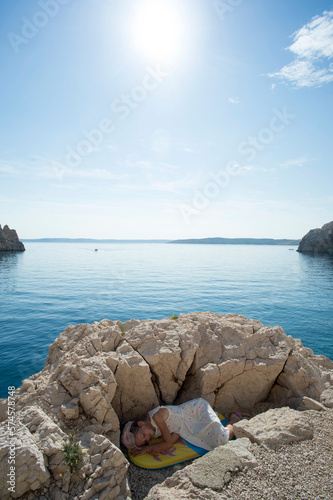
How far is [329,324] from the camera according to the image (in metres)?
23.8

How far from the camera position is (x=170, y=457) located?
301 inches

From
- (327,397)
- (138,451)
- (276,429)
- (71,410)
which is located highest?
(71,410)

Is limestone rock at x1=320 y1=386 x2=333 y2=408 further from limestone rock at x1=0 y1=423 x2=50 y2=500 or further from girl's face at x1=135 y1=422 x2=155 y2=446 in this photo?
limestone rock at x1=0 y1=423 x2=50 y2=500

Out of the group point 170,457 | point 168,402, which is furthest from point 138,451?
point 168,402

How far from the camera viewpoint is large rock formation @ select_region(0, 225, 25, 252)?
106 m

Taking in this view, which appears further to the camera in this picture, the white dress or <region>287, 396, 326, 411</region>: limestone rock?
<region>287, 396, 326, 411</region>: limestone rock

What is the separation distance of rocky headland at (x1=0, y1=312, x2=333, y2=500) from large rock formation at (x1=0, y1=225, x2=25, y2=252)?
4330 inches

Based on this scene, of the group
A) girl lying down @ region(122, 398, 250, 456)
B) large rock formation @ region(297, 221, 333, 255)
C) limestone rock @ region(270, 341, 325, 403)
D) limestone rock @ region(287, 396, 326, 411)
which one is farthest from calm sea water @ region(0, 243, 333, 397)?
large rock formation @ region(297, 221, 333, 255)

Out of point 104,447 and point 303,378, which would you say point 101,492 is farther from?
point 303,378

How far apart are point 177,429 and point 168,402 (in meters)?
1.47

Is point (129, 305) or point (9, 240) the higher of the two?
point (9, 240)

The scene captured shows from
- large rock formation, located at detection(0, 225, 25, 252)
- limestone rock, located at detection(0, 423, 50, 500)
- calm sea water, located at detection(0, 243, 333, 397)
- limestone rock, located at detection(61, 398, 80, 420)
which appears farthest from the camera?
large rock formation, located at detection(0, 225, 25, 252)

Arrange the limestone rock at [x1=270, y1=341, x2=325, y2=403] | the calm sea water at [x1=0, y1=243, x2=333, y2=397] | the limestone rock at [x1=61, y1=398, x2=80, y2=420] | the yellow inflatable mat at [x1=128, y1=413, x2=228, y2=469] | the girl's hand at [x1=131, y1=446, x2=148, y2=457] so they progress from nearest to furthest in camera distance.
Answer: the limestone rock at [x1=61, y1=398, x2=80, y2=420]
the yellow inflatable mat at [x1=128, y1=413, x2=228, y2=469]
the girl's hand at [x1=131, y1=446, x2=148, y2=457]
the limestone rock at [x1=270, y1=341, x2=325, y2=403]
the calm sea water at [x1=0, y1=243, x2=333, y2=397]

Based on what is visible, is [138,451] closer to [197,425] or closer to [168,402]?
[197,425]
